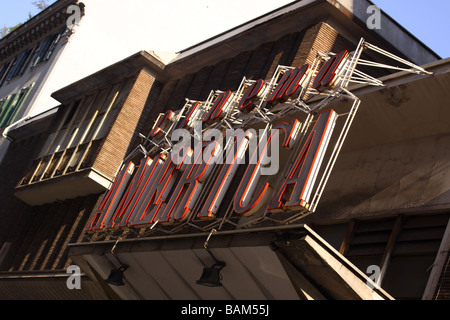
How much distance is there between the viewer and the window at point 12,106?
121 ft

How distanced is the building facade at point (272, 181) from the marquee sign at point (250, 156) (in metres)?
0.04

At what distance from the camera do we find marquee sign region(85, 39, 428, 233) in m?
12.9

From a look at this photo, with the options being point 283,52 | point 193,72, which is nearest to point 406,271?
point 283,52

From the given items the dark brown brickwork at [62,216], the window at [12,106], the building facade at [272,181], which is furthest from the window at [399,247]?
the window at [12,106]

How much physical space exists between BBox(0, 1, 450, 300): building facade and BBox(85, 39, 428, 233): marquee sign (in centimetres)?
4

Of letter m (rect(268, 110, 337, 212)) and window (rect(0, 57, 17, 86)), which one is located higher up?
window (rect(0, 57, 17, 86))

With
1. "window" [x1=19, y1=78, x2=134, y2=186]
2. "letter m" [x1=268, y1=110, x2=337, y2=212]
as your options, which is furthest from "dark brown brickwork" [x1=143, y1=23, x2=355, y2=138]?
"letter m" [x1=268, y1=110, x2=337, y2=212]

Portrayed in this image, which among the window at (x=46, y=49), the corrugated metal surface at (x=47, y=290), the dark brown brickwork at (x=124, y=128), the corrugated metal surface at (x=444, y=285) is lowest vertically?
the corrugated metal surface at (x=444, y=285)

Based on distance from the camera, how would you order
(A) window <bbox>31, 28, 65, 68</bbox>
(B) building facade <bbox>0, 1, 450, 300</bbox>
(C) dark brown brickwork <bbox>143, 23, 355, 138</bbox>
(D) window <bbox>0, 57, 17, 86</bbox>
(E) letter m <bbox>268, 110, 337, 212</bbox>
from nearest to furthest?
(E) letter m <bbox>268, 110, 337, 212</bbox>, (B) building facade <bbox>0, 1, 450, 300</bbox>, (C) dark brown brickwork <bbox>143, 23, 355, 138</bbox>, (A) window <bbox>31, 28, 65, 68</bbox>, (D) window <bbox>0, 57, 17, 86</bbox>

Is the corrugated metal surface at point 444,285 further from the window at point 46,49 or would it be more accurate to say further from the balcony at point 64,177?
the window at point 46,49

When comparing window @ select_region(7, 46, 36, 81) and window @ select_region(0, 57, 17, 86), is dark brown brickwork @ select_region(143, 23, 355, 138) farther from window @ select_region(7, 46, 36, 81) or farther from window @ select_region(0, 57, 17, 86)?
window @ select_region(0, 57, 17, 86)
